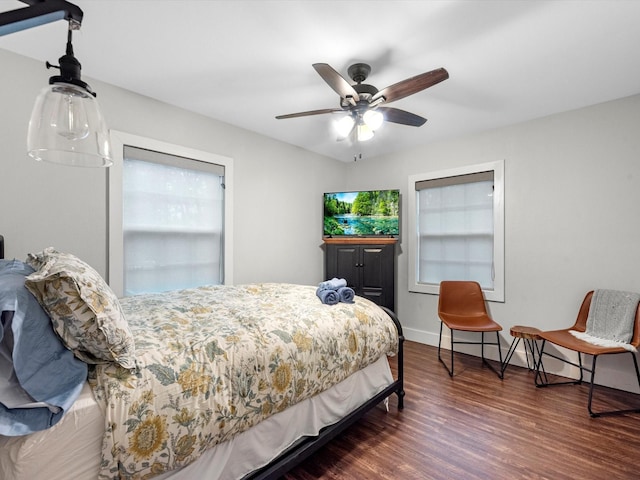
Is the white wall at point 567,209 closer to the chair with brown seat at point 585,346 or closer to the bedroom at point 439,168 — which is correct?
the bedroom at point 439,168

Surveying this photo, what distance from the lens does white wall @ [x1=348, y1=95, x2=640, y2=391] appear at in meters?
2.84

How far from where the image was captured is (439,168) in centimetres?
401

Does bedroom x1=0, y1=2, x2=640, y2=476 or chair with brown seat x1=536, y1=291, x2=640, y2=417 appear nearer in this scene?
bedroom x1=0, y1=2, x2=640, y2=476

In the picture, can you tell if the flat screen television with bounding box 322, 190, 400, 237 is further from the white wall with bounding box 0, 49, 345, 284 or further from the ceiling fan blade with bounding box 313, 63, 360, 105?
the ceiling fan blade with bounding box 313, 63, 360, 105

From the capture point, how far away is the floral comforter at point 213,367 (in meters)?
1.12

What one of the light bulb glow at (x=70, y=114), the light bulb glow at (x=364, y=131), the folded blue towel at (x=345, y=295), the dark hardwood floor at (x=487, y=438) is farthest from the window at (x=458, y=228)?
the light bulb glow at (x=70, y=114)

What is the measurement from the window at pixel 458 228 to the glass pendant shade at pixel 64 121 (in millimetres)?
3670

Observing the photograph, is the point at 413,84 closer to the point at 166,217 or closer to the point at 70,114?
the point at 70,114

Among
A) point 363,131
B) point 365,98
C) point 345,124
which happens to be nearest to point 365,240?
A: point 363,131

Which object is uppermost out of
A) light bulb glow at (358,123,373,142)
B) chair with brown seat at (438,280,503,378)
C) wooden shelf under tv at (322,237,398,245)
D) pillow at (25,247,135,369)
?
light bulb glow at (358,123,373,142)

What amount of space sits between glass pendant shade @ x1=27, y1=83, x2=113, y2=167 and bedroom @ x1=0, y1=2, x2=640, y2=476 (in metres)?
1.44

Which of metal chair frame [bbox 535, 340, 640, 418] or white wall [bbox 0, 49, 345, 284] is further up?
white wall [bbox 0, 49, 345, 284]

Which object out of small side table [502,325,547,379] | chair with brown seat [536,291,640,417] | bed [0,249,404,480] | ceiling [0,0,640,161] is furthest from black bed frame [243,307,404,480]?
ceiling [0,0,640,161]

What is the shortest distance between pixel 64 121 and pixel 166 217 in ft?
6.71
